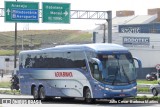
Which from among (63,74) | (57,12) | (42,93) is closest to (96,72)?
(63,74)

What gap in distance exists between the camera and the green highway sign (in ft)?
146

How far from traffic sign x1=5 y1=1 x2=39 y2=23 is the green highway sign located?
739 millimetres

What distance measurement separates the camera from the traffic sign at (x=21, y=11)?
142 ft

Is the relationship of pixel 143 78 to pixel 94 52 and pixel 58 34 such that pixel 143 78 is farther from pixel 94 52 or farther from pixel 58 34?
pixel 58 34

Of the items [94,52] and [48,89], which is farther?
[48,89]

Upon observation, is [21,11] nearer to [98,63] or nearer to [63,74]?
[63,74]

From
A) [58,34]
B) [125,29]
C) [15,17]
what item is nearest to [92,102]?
[15,17]

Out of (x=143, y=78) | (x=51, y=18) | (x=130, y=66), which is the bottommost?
(x=143, y=78)

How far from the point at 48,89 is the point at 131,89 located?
20.5ft

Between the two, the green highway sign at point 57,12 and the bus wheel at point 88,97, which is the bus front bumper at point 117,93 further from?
the green highway sign at point 57,12

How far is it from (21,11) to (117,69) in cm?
1712

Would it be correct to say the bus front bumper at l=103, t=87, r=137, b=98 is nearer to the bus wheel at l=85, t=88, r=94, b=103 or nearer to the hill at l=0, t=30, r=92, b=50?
the bus wheel at l=85, t=88, r=94, b=103

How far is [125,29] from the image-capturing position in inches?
3903

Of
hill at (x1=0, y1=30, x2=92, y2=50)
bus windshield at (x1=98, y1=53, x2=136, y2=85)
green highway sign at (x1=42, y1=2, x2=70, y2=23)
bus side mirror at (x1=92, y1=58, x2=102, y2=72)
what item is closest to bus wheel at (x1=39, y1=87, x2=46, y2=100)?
bus side mirror at (x1=92, y1=58, x2=102, y2=72)
